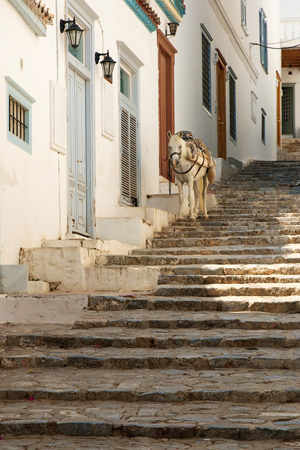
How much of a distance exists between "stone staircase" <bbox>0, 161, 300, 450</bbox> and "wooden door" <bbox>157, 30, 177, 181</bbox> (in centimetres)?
497

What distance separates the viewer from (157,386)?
5676mm

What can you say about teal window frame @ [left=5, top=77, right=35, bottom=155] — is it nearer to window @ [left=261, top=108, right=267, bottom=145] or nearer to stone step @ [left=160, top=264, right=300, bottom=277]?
stone step @ [left=160, top=264, right=300, bottom=277]

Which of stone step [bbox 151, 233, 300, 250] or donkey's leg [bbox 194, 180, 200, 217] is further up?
donkey's leg [bbox 194, 180, 200, 217]

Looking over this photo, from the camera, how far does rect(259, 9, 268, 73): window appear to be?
27.2 meters

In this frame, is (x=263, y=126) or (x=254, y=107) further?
(x=263, y=126)

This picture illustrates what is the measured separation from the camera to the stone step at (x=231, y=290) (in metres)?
8.39

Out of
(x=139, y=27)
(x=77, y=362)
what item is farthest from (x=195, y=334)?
(x=139, y=27)

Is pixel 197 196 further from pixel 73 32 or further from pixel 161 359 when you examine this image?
pixel 161 359

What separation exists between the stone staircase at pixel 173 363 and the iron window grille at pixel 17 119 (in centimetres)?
184

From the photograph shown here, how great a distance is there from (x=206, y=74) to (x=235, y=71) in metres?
4.07

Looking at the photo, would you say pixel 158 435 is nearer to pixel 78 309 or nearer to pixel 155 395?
pixel 155 395

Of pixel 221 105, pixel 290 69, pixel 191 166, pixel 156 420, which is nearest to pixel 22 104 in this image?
pixel 191 166

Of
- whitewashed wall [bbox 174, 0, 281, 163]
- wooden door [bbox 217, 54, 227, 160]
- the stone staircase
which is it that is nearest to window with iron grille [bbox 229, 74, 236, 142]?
whitewashed wall [bbox 174, 0, 281, 163]

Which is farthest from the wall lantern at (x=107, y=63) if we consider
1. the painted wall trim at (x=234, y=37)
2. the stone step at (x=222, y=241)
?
the painted wall trim at (x=234, y=37)
